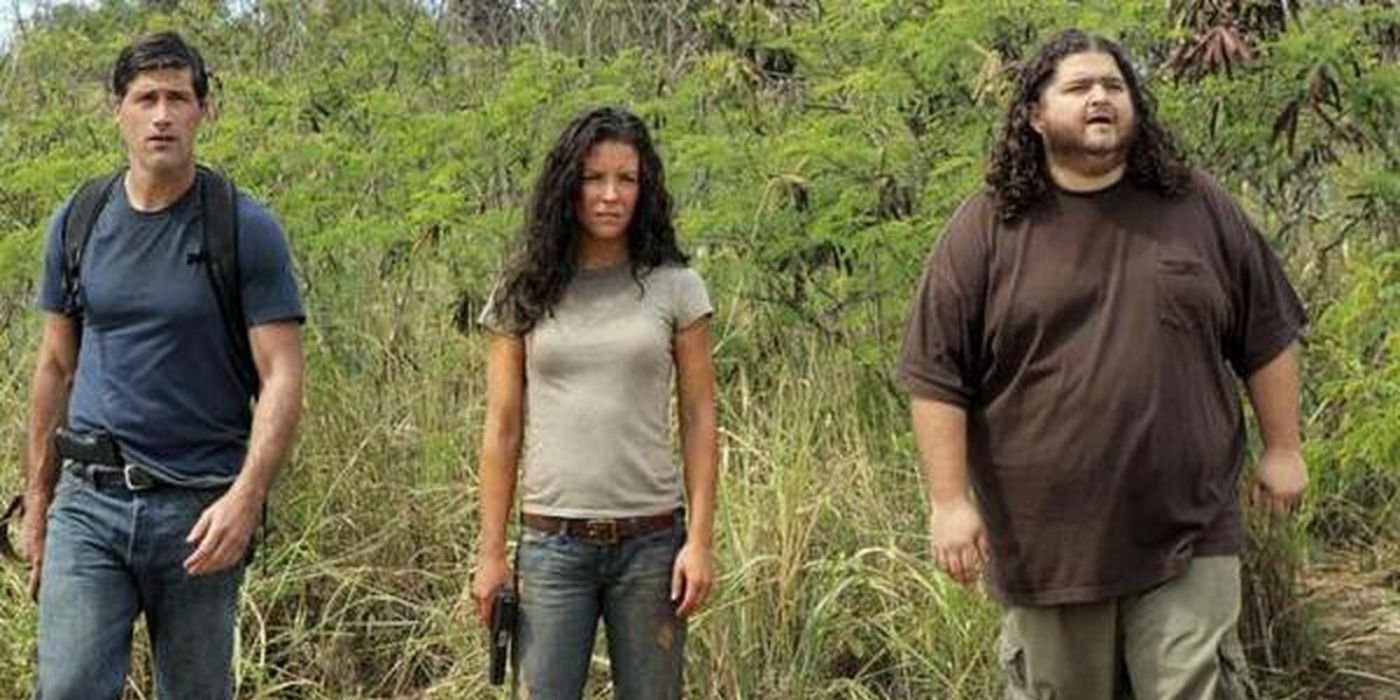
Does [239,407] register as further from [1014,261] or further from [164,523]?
[1014,261]

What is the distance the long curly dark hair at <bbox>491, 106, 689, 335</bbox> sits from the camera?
12.0 feet

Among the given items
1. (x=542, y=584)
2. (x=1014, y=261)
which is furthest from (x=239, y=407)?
(x=1014, y=261)

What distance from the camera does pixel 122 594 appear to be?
11.9ft

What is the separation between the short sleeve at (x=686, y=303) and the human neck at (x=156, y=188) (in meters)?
1.00

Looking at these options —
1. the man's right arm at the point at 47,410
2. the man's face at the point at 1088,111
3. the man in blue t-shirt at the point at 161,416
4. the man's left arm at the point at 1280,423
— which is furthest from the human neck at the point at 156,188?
the man's left arm at the point at 1280,423

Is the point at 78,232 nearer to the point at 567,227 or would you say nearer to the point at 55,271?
the point at 55,271

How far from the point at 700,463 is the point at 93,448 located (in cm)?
120

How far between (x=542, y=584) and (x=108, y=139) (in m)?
5.13

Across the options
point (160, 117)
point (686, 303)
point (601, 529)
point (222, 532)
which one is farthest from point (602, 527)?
point (160, 117)

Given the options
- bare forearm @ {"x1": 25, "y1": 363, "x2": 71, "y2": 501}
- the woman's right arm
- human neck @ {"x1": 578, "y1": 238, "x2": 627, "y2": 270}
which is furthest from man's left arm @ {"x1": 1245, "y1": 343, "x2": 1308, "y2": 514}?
bare forearm @ {"x1": 25, "y1": 363, "x2": 71, "y2": 501}

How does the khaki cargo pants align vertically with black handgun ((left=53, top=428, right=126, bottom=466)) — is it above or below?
below

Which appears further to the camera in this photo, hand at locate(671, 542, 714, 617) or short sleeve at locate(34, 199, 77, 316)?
short sleeve at locate(34, 199, 77, 316)

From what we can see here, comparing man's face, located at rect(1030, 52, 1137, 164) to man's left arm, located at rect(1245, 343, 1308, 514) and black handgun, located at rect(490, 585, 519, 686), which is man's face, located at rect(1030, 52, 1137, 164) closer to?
man's left arm, located at rect(1245, 343, 1308, 514)

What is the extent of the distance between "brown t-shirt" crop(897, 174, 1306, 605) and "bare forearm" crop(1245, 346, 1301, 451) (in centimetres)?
4
